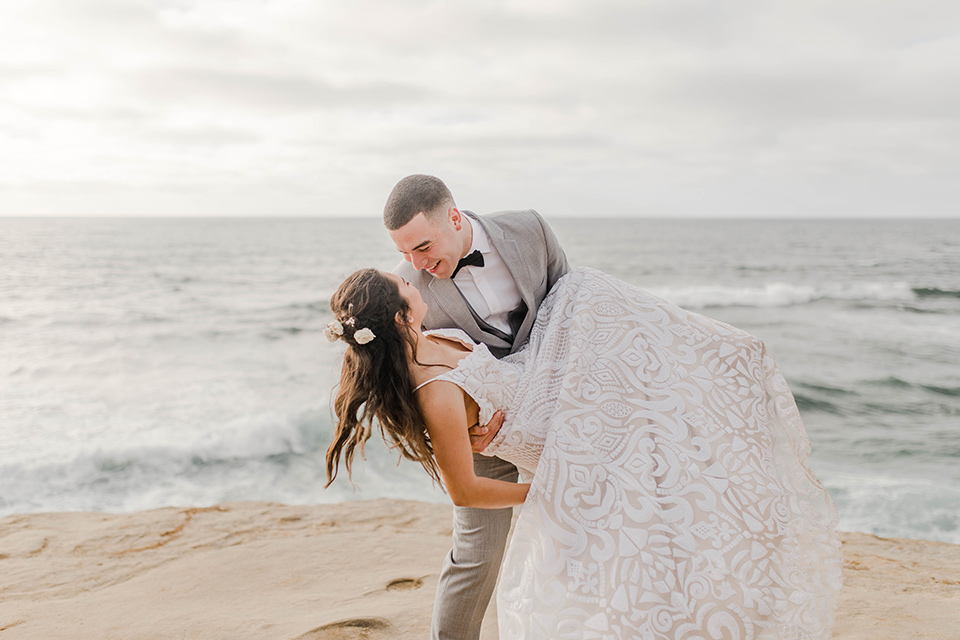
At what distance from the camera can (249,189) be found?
54.9 meters

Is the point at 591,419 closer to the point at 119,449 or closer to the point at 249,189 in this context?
the point at 119,449

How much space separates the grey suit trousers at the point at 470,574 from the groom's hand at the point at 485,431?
13.5 inches

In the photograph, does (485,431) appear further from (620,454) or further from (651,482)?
(651,482)

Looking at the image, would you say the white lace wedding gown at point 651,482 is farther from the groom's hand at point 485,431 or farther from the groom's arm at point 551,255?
the groom's arm at point 551,255

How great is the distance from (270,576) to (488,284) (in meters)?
2.60

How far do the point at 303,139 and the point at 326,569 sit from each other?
48.0 m

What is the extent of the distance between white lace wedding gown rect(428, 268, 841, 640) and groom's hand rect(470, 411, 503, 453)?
0.10 feet

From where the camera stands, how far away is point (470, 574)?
8.89 ft

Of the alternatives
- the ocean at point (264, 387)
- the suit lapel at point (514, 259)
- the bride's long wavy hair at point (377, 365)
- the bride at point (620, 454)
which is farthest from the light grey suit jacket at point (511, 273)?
the ocean at point (264, 387)

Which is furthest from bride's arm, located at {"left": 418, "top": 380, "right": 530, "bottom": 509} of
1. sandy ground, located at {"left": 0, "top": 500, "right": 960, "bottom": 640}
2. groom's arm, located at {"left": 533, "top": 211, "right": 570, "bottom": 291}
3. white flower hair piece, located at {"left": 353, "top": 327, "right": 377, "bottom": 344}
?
sandy ground, located at {"left": 0, "top": 500, "right": 960, "bottom": 640}

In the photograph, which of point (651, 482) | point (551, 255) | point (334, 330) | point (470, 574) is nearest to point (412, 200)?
point (334, 330)

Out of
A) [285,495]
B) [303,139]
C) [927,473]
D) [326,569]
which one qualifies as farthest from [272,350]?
[303,139]

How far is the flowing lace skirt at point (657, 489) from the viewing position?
2109 millimetres

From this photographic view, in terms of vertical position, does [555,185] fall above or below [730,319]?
above
